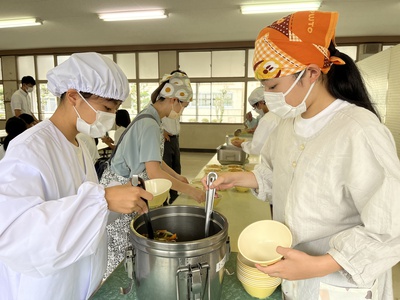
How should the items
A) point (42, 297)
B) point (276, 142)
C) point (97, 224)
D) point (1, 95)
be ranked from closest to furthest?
point (97, 224) < point (42, 297) < point (276, 142) < point (1, 95)

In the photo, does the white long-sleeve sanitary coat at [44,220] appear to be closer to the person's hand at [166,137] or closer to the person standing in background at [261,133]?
the person standing in background at [261,133]

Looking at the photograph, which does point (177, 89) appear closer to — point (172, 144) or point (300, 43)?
point (300, 43)

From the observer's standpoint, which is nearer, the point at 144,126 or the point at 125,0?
the point at 144,126

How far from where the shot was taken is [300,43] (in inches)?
29.0

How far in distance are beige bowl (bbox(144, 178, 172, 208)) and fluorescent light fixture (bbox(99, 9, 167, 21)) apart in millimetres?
3930

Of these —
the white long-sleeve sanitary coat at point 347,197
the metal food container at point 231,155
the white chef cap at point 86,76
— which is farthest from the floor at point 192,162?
the white long-sleeve sanitary coat at point 347,197

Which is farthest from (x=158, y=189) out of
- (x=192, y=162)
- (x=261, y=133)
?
(x=192, y=162)

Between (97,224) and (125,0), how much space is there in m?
4.12

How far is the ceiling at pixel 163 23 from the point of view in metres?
4.20

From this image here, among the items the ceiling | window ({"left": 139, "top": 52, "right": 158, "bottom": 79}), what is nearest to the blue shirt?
the ceiling

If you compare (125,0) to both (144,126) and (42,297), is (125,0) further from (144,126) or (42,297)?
(42,297)

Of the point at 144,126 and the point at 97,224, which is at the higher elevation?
the point at 144,126

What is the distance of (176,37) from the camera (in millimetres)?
6328

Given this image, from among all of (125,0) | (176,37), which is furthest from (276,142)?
(176,37)
